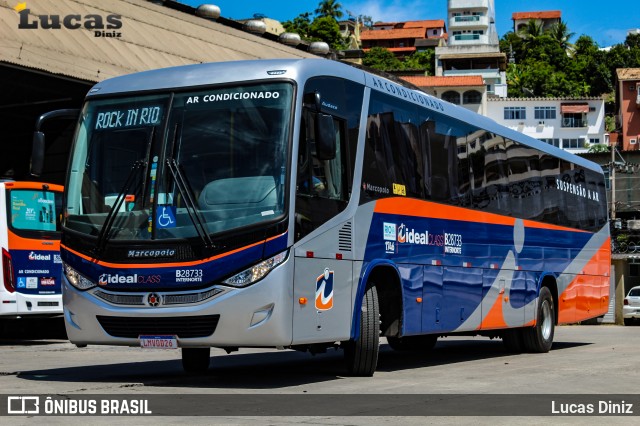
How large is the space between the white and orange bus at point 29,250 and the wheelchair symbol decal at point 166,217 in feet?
36.0

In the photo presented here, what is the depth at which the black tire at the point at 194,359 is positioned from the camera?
13.6 m

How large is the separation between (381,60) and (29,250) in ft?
451

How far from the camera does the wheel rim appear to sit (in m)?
19.4

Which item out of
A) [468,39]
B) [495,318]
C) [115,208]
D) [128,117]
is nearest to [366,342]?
[115,208]

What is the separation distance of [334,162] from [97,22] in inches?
1019

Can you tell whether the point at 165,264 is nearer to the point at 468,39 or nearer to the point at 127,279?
the point at 127,279

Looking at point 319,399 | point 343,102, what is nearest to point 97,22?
point 343,102

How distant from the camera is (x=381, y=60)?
514ft

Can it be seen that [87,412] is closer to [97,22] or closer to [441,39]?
[97,22]

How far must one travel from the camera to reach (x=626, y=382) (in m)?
12.9

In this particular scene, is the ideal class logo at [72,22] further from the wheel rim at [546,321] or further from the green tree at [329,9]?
the green tree at [329,9]

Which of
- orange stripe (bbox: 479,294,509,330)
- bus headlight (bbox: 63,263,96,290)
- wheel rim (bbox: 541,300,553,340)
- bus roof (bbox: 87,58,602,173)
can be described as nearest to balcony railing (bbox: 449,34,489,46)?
wheel rim (bbox: 541,300,553,340)

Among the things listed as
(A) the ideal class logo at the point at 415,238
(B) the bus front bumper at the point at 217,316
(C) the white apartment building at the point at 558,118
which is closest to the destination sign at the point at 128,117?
(B) the bus front bumper at the point at 217,316

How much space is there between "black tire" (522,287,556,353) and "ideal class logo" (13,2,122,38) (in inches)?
723
